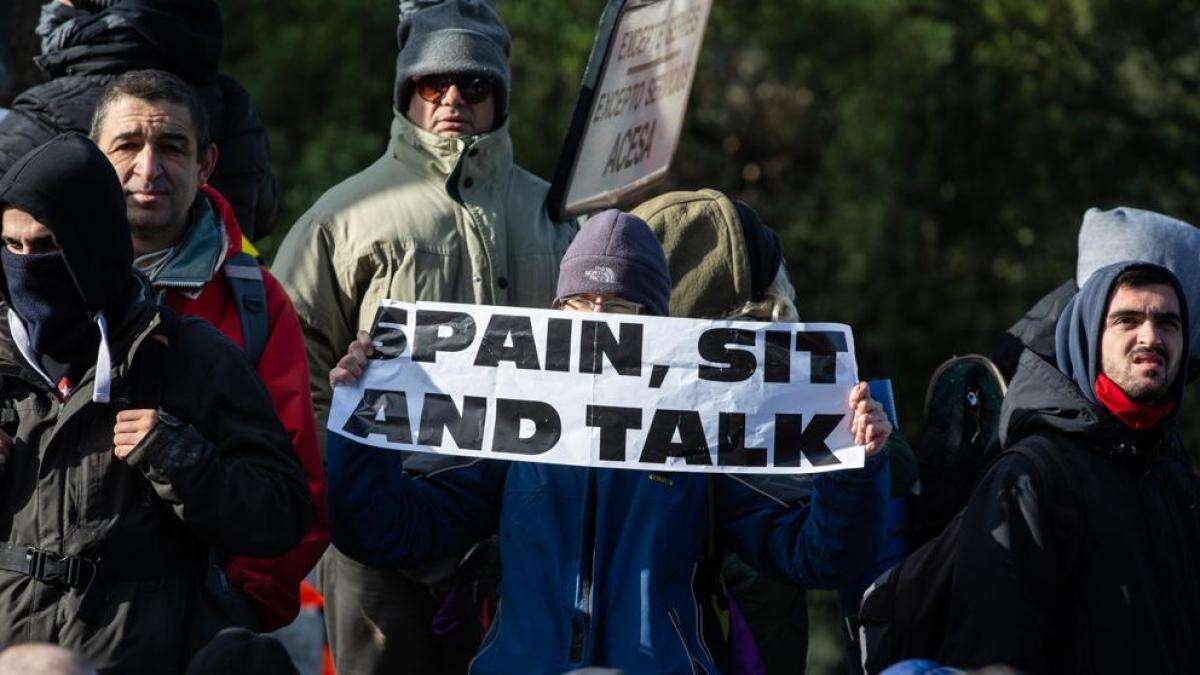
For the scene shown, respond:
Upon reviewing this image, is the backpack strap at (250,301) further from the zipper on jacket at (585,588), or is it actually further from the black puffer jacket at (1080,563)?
the black puffer jacket at (1080,563)

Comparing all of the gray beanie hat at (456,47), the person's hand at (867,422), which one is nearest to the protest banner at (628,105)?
the gray beanie hat at (456,47)

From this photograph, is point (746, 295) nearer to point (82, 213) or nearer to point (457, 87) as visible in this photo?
point (457, 87)

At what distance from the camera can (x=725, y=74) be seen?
Answer: 54.2 ft

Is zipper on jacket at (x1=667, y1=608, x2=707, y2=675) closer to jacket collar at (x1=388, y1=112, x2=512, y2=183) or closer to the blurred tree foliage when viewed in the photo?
jacket collar at (x1=388, y1=112, x2=512, y2=183)

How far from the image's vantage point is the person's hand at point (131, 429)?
4.39 m

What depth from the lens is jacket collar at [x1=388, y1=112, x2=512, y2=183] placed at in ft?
20.0

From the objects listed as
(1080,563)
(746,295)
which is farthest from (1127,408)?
(746,295)

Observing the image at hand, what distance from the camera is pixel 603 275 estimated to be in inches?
197

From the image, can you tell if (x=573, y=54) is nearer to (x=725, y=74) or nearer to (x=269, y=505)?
(x=725, y=74)

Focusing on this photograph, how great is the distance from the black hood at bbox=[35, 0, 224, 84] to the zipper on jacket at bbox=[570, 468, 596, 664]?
5.75 ft

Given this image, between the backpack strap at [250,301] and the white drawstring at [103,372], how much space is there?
0.54 metres

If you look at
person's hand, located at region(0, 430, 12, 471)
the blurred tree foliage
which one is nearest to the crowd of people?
person's hand, located at region(0, 430, 12, 471)

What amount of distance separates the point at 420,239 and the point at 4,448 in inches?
68.6

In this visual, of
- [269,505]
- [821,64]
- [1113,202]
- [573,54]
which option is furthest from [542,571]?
[821,64]
